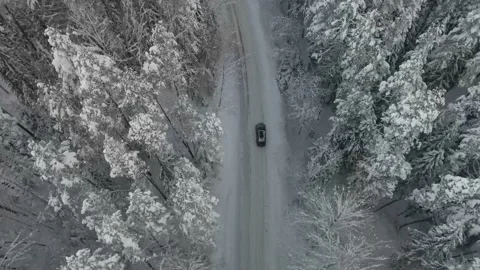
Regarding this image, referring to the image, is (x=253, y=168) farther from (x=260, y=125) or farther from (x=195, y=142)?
(x=195, y=142)

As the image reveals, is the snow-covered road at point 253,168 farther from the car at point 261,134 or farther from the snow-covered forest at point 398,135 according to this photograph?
the snow-covered forest at point 398,135

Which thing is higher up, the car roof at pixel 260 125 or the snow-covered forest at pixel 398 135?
the car roof at pixel 260 125

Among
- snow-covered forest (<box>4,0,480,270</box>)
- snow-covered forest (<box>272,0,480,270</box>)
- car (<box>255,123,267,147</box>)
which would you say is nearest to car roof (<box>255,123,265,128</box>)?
car (<box>255,123,267,147</box>)

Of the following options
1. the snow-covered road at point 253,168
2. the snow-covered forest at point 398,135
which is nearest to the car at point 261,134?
the snow-covered road at point 253,168

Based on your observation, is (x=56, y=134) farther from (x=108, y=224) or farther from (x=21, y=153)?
(x=108, y=224)

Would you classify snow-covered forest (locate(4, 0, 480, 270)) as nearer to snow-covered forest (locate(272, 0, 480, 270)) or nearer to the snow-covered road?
snow-covered forest (locate(272, 0, 480, 270))

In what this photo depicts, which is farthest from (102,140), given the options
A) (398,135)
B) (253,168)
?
(398,135)
